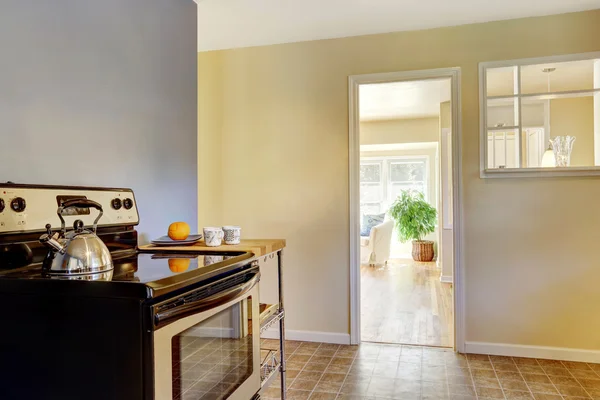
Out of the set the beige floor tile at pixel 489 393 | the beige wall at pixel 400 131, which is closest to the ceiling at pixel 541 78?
the beige floor tile at pixel 489 393

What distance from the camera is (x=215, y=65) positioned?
3.47m

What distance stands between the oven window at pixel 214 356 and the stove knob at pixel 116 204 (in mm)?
677

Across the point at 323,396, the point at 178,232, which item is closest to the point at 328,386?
the point at 323,396

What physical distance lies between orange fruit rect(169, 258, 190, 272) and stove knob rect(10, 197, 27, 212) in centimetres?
48

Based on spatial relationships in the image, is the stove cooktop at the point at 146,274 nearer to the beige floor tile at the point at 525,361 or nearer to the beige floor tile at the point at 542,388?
the beige floor tile at the point at 542,388

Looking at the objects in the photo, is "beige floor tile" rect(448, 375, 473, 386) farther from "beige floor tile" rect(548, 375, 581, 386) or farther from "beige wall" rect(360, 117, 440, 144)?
"beige wall" rect(360, 117, 440, 144)

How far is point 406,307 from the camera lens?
14.0ft

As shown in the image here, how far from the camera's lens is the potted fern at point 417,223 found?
738cm

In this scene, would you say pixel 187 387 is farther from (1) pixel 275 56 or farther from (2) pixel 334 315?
(1) pixel 275 56

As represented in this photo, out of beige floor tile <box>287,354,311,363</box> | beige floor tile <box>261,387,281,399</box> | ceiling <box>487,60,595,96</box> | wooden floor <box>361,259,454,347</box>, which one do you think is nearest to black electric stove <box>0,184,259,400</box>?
beige floor tile <box>261,387,281,399</box>

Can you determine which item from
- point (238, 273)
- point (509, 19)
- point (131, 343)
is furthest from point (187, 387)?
point (509, 19)

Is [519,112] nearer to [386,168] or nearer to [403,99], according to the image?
[403,99]

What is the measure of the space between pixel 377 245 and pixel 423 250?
3.69ft

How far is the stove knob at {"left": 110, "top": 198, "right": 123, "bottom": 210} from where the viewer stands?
1.67 meters
